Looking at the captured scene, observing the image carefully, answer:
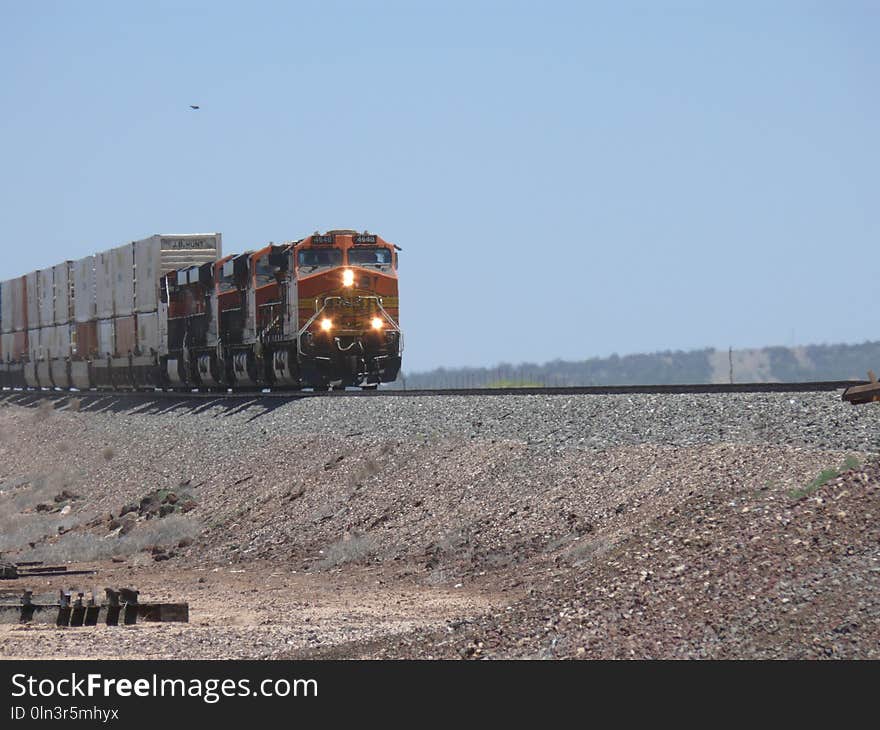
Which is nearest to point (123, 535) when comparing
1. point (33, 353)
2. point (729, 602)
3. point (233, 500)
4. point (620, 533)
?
point (233, 500)

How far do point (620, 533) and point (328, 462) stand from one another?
10.1 meters

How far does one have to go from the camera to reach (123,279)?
51.6 m

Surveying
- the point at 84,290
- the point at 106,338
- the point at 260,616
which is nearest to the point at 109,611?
the point at 260,616

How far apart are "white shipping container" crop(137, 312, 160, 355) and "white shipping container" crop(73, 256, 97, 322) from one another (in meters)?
5.81

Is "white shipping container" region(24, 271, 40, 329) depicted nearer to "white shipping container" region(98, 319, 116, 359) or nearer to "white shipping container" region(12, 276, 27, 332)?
"white shipping container" region(12, 276, 27, 332)

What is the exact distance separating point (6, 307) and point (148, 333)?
23.2 m

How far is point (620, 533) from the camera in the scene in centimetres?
1778

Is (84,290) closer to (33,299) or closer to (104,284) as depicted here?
(104,284)

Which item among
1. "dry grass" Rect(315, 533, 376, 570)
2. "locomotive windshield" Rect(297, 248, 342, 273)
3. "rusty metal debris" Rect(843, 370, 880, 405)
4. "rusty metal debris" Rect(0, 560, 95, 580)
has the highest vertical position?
"locomotive windshield" Rect(297, 248, 342, 273)

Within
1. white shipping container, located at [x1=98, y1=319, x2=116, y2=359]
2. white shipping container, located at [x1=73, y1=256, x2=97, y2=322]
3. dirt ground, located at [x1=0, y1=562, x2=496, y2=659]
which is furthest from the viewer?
white shipping container, located at [x1=73, y1=256, x2=97, y2=322]

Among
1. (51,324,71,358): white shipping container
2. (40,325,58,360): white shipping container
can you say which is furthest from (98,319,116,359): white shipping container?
(40,325,58,360): white shipping container

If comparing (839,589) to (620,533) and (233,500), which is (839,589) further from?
(233,500)

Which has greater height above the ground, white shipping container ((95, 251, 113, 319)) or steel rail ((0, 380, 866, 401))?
white shipping container ((95, 251, 113, 319))

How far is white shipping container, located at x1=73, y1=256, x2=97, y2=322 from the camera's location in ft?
180
